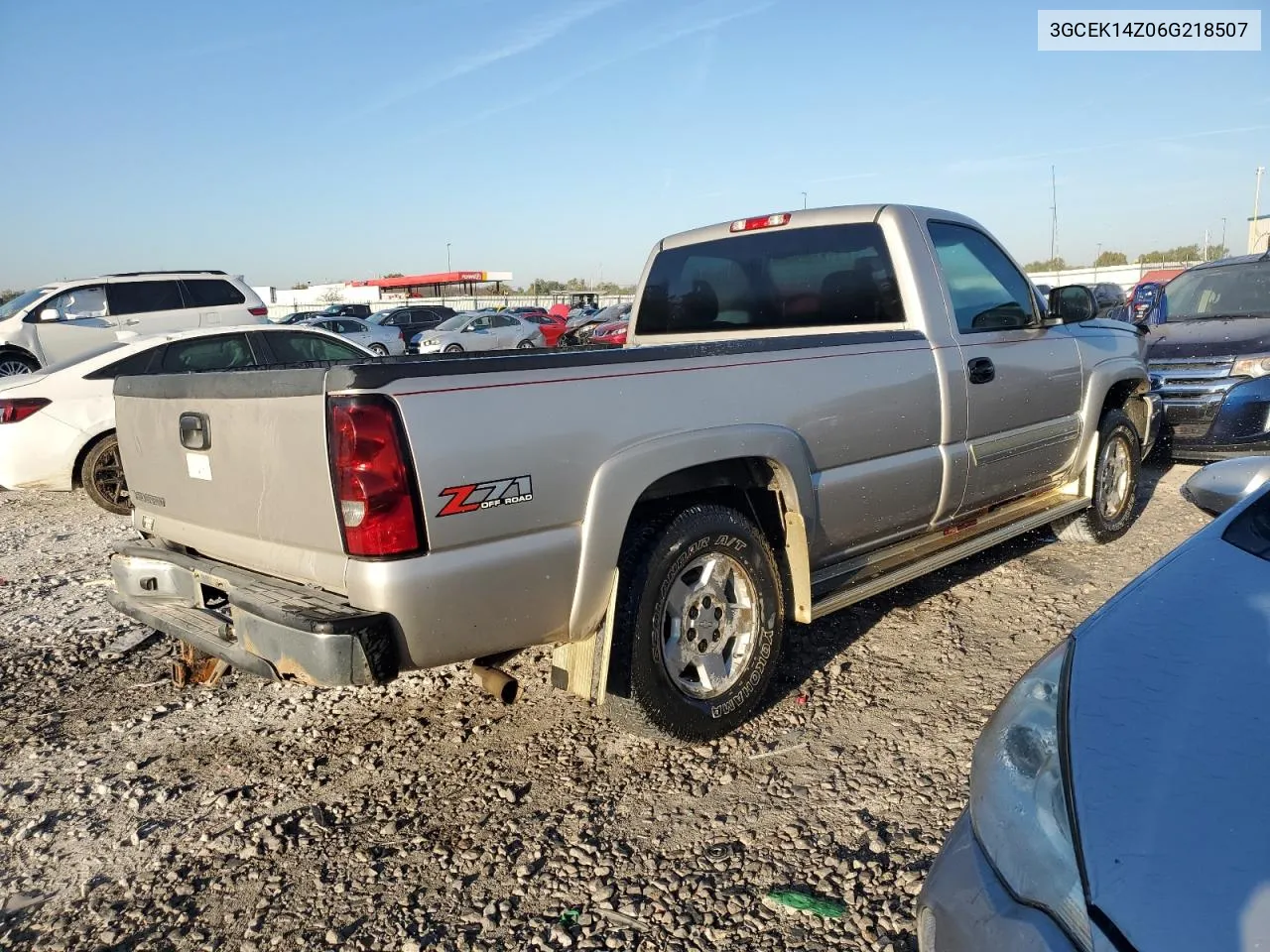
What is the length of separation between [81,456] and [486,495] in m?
6.37

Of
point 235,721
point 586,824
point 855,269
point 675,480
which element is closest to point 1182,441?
point 855,269

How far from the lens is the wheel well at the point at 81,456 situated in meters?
7.46

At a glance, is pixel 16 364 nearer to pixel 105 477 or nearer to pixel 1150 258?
pixel 105 477

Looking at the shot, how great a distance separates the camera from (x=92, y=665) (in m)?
4.41

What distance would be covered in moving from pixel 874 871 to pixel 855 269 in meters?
2.82

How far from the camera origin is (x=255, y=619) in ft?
9.08

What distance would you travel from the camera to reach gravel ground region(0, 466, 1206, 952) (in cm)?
254

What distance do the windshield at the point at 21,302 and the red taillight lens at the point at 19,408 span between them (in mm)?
7386

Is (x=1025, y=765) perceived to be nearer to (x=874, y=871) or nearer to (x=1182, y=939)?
(x=1182, y=939)

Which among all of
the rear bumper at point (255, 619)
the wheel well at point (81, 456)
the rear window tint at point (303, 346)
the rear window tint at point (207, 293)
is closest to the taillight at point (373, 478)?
the rear bumper at point (255, 619)

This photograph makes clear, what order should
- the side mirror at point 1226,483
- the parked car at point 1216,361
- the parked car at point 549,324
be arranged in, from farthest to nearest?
1. the parked car at point 549,324
2. the parked car at point 1216,361
3. the side mirror at point 1226,483

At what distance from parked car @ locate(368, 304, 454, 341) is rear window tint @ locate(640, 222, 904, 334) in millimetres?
26905

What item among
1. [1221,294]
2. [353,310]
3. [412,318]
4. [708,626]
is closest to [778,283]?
[708,626]

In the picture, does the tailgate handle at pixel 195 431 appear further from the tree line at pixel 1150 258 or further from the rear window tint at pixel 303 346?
the tree line at pixel 1150 258
